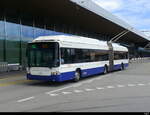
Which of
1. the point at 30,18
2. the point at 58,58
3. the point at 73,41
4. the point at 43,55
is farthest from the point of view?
the point at 30,18

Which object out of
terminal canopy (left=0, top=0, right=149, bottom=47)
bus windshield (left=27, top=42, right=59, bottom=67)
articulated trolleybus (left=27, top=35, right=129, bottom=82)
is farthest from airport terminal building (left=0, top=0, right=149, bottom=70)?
bus windshield (left=27, top=42, right=59, bottom=67)

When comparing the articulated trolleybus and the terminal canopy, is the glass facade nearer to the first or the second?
the terminal canopy

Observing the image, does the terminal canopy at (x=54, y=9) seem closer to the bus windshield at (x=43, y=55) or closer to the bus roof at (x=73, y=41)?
the bus roof at (x=73, y=41)

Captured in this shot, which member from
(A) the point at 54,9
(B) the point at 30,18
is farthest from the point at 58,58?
(B) the point at 30,18

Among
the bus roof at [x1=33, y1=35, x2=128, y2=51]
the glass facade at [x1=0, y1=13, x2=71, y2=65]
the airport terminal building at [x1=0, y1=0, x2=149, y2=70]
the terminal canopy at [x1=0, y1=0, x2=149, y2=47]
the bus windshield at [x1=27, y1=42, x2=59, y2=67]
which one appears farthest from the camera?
the glass facade at [x1=0, y1=13, x2=71, y2=65]

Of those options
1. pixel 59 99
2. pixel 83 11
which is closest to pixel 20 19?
pixel 83 11

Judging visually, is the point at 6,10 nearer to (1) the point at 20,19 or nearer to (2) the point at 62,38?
(1) the point at 20,19

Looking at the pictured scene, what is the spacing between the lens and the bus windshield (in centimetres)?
1477

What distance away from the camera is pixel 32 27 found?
115 feet

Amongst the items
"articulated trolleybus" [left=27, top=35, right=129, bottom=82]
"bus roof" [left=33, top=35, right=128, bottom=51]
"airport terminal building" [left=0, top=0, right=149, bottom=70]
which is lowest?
"articulated trolleybus" [left=27, top=35, right=129, bottom=82]

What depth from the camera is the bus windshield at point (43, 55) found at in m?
14.8

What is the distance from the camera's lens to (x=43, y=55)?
1505cm

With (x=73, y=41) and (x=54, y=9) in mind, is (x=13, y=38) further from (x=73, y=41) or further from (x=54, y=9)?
Answer: (x=73, y=41)

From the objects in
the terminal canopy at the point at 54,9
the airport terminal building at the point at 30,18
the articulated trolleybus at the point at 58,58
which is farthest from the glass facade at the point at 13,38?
the articulated trolleybus at the point at 58,58
